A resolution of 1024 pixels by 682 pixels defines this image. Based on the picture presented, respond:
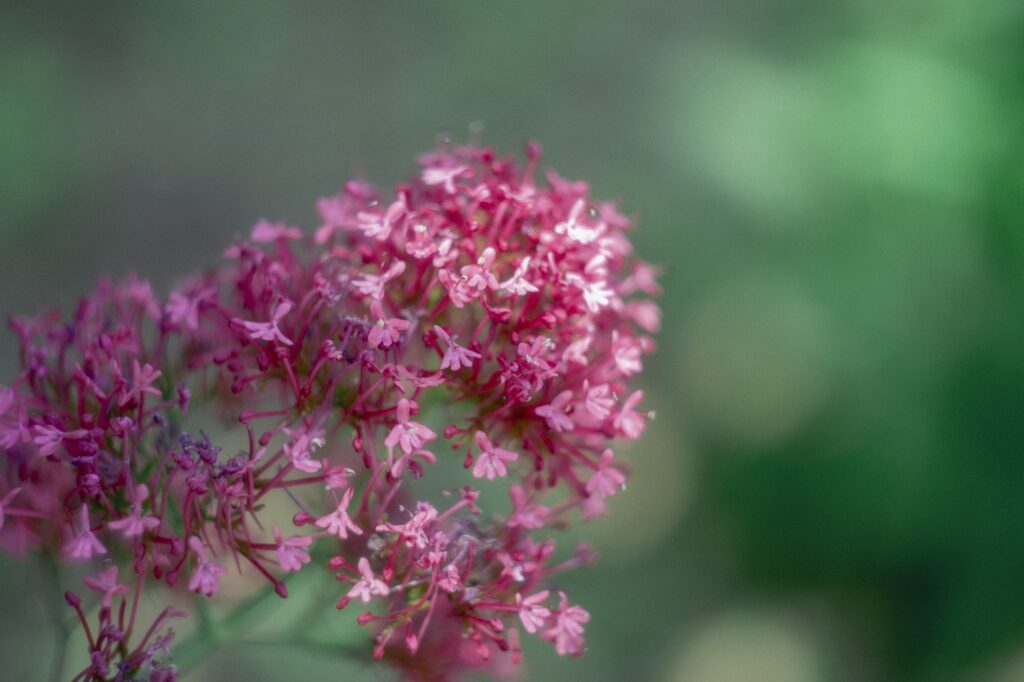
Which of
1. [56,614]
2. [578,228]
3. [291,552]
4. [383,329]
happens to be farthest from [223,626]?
[578,228]

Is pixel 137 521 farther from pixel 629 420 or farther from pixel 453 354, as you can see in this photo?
pixel 629 420

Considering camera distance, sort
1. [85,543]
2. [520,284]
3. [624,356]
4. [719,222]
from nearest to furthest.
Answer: [85,543] → [520,284] → [624,356] → [719,222]

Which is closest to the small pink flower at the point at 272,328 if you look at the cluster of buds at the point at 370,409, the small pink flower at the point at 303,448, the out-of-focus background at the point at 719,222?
the cluster of buds at the point at 370,409

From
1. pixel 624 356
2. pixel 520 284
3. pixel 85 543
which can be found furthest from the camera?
pixel 624 356

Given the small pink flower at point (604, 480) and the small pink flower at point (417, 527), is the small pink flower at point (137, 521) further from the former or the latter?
the small pink flower at point (604, 480)

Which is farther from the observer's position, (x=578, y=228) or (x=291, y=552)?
(x=578, y=228)

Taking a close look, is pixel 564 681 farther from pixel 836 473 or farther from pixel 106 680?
pixel 106 680

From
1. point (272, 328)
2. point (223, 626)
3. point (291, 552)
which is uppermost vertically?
point (272, 328)
